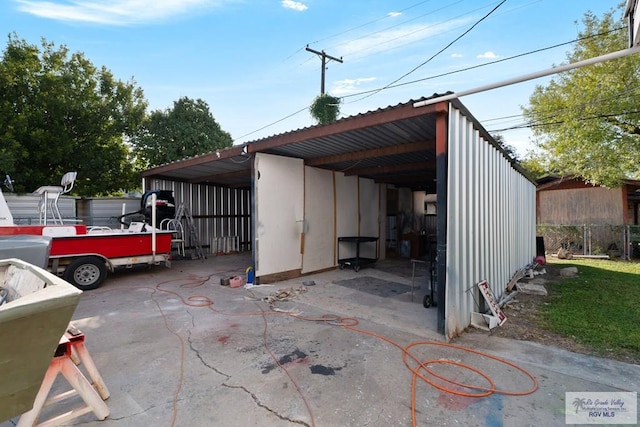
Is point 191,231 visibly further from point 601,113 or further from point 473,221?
point 601,113

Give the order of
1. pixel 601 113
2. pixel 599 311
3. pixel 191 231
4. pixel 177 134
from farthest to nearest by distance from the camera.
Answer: pixel 177 134, pixel 601 113, pixel 191 231, pixel 599 311

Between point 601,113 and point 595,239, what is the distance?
15.1ft

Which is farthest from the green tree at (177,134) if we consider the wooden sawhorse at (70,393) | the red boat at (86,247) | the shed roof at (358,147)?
the wooden sawhorse at (70,393)

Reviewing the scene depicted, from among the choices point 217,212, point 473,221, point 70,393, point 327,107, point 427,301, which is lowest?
point 427,301

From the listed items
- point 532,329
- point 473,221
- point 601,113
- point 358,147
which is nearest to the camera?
point 532,329

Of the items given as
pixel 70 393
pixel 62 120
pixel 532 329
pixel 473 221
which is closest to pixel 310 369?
pixel 70 393

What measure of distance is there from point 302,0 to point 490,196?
229 inches

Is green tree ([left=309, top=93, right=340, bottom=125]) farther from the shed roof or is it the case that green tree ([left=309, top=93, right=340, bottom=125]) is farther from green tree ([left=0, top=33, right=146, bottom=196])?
green tree ([left=0, top=33, right=146, bottom=196])

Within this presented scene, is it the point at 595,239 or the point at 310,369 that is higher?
the point at 595,239

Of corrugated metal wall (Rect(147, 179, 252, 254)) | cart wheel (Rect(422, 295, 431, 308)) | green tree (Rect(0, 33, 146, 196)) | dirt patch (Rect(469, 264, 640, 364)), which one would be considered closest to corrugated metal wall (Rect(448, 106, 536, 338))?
dirt patch (Rect(469, 264, 640, 364))

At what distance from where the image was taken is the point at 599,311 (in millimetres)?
4711

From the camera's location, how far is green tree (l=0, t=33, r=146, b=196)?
29.9 ft

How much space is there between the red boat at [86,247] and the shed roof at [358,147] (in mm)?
2304

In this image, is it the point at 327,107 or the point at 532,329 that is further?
the point at 327,107
